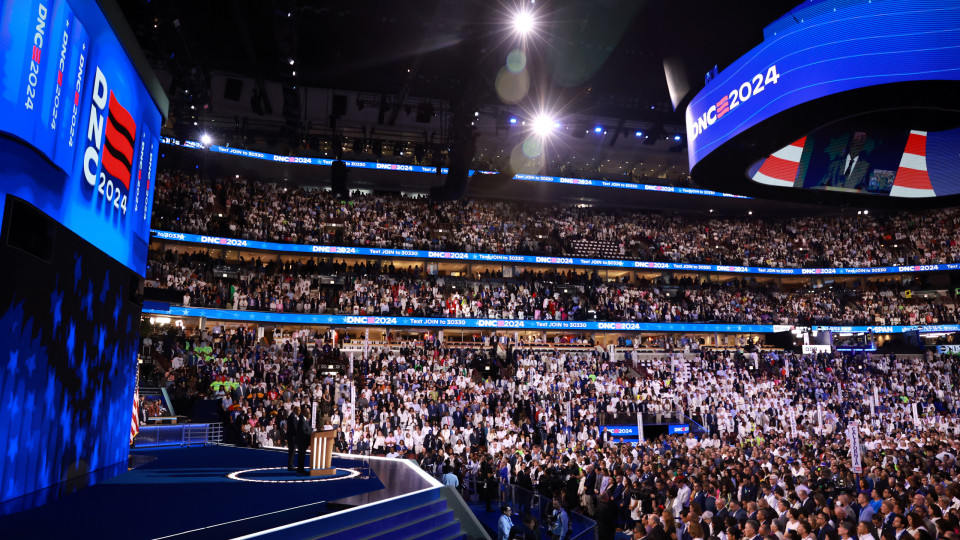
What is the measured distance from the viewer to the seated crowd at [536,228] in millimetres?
33656

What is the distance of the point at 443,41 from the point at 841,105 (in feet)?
60.9

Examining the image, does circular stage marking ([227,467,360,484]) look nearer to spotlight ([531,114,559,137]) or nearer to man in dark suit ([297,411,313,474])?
man in dark suit ([297,411,313,474])

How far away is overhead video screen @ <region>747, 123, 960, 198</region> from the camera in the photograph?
10594 millimetres

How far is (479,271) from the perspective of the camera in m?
39.4

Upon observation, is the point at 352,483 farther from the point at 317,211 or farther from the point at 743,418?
the point at 317,211

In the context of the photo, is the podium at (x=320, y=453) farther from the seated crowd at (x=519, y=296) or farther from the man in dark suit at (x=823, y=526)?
the seated crowd at (x=519, y=296)

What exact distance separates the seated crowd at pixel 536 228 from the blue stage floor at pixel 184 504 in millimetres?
23364

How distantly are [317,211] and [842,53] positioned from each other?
31.6 metres

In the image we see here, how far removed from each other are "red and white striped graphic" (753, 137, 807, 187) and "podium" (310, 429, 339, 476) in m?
9.30

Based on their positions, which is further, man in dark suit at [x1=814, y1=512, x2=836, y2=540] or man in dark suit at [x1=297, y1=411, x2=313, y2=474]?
man in dark suit at [x1=297, y1=411, x2=313, y2=474]

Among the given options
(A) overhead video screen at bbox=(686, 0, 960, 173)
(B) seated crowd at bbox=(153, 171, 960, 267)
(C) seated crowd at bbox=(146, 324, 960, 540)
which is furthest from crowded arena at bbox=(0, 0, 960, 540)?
(B) seated crowd at bbox=(153, 171, 960, 267)

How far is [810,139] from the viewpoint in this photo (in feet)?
36.0

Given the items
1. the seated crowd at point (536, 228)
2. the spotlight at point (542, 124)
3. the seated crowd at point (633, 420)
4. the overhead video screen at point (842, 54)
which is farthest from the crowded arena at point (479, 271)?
the spotlight at point (542, 124)

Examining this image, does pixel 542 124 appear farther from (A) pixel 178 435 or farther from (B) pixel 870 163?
(A) pixel 178 435
